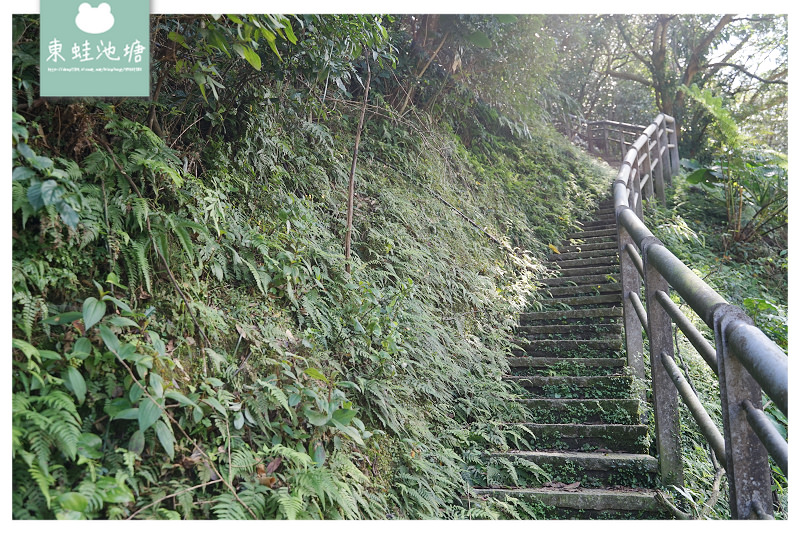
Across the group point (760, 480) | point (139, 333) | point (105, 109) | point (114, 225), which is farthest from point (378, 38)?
point (760, 480)

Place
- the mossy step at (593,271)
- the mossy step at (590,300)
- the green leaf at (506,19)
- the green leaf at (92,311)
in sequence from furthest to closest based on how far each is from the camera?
the green leaf at (506,19) < the mossy step at (593,271) < the mossy step at (590,300) < the green leaf at (92,311)

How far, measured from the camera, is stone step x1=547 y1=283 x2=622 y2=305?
525 cm

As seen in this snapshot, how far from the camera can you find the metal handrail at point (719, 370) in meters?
1.42

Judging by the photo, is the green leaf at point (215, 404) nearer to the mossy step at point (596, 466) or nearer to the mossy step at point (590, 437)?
the mossy step at point (596, 466)

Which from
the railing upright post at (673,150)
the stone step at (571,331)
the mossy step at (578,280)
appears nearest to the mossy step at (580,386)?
the stone step at (571,331)

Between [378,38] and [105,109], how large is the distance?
1.85 metres

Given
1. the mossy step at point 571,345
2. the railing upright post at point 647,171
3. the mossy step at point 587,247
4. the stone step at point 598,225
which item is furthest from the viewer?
the railing upright post at point 647,171

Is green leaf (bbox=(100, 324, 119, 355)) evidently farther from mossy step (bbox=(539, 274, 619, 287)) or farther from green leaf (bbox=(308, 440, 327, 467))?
mossy step (bbox=(539, 274, 619, 287))

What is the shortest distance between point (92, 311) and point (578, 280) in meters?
4.89

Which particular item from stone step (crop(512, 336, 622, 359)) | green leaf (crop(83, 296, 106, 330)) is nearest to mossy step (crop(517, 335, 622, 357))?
stone step (crop(512, 336, 622, 359))

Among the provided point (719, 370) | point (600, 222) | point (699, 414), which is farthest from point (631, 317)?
point (600, 222)

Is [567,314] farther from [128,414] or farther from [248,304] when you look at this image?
[128,414]

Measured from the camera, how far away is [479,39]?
20.2 ft
